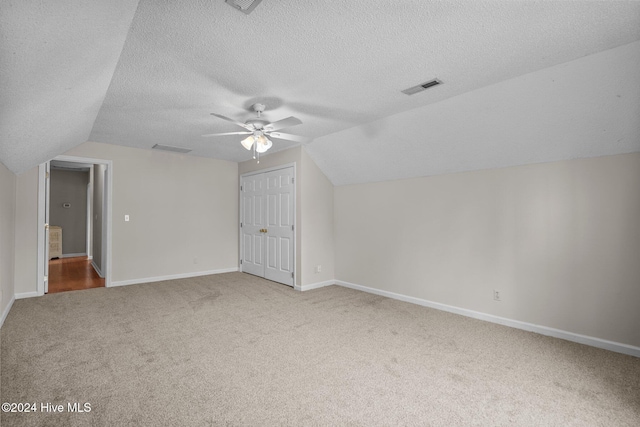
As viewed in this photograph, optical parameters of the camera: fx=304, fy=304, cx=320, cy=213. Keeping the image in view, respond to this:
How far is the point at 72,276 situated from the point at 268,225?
4051 mm

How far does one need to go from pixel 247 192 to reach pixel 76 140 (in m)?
2.84

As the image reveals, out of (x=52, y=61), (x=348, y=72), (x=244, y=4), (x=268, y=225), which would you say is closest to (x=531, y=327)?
(x=348, y=72)

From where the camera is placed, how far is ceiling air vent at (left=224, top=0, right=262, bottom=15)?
171 centimetres

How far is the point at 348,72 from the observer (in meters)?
2.58

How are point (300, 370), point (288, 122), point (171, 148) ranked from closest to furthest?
point (300, 370)
point (288, 122)
point (171, 148)

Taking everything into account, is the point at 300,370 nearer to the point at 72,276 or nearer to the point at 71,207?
the point at 72,276

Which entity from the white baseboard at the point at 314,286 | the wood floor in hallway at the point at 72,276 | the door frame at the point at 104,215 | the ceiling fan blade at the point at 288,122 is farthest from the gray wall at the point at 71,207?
the ceiling fan blade at the point at 288,122

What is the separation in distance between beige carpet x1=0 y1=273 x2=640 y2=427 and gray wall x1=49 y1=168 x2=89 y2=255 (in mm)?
5996

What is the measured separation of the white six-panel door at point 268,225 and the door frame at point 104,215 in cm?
231

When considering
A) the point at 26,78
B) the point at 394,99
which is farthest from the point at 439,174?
the point at 26,78

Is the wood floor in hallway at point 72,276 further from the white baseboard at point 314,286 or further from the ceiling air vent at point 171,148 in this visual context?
the white baseboard at point 314,286

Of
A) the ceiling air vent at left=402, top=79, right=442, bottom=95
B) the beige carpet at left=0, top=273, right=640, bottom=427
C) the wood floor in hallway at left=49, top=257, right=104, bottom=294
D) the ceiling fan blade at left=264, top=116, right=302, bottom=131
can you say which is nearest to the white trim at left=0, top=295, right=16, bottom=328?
the beige carpet at left=0, top=273, right=640, bottom=427

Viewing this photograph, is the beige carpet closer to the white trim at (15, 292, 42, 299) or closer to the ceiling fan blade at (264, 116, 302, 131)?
the white trim at (15, 292, 42, 299)

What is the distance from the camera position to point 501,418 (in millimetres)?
1850
